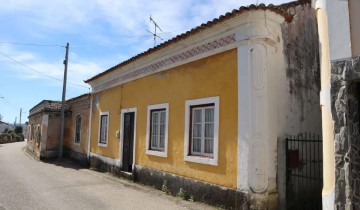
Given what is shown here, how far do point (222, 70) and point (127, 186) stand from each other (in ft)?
16.0

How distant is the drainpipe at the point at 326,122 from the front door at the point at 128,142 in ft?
24.1

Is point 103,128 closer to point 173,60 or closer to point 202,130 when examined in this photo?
point 173,60

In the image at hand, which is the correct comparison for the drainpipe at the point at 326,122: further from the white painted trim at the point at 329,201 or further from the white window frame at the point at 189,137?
the white window frame at the point at 189,137

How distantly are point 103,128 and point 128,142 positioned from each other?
288cm

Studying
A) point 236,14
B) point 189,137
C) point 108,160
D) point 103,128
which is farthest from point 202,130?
point 103,128

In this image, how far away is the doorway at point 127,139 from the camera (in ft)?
37.0

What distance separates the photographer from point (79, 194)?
8.65 m

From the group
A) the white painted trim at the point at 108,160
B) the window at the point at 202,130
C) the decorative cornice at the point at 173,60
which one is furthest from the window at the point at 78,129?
the window at the point at 202,130

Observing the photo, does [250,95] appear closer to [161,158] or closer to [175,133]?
[175,133]

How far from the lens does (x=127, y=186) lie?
987 centimetres

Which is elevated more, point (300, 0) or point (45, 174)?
point (300, 0)

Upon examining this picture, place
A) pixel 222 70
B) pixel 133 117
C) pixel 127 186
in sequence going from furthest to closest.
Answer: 1. pixel 133 117
2. pixel 127 186
3. pixel 222 70

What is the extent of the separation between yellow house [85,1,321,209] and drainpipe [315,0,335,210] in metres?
1.55

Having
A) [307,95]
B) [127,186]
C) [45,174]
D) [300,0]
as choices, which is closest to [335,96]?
[307,95]
